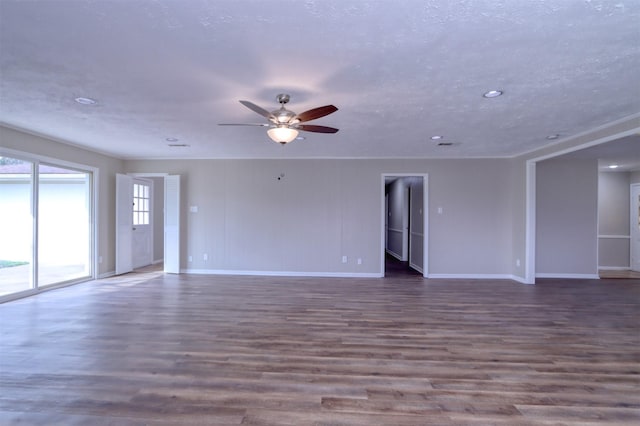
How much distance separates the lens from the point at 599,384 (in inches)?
87.9

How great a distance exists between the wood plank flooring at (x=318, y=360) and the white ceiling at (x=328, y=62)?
2465 millimetres

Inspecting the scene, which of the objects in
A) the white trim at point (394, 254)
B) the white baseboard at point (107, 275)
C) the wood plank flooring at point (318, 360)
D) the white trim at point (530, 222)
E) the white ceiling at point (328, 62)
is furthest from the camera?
the white trim at point (394, 254)

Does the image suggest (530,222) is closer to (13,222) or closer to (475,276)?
(475,276)

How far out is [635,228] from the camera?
6977mm

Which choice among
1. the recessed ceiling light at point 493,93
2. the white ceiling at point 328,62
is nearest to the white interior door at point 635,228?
the white ceiling at point 328,62

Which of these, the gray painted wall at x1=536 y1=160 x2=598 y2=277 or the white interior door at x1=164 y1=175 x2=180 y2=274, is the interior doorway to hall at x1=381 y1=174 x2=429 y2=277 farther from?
the white interior door at x1=164 y1=175 x2=180 y2=274

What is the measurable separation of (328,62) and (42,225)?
8.89 meters

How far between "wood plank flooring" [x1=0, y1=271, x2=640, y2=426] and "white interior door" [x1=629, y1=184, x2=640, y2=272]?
3859 millimetres

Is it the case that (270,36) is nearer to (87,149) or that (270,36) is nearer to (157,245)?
(87,149)

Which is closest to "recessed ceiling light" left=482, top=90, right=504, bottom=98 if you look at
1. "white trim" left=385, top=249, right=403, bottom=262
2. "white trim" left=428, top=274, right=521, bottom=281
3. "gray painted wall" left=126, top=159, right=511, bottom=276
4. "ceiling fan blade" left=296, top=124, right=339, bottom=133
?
"ceiling fan blade" left=296, top=124, right=339, bottom=133

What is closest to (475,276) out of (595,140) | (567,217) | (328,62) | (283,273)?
(567,217)

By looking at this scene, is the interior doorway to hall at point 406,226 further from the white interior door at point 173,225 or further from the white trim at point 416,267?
the white interior door at point 173,225

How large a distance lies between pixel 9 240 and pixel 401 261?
9.29 metres

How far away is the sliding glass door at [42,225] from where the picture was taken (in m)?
4.59
